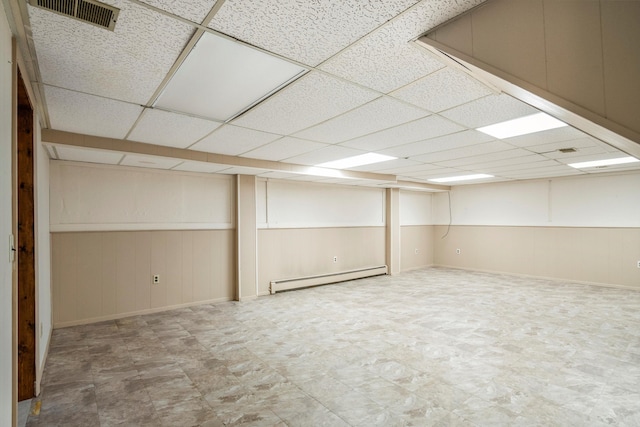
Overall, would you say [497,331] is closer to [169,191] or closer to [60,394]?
[60,394]

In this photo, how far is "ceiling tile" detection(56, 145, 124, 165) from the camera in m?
3.56

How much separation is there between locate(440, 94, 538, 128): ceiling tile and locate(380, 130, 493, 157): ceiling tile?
0.39 m

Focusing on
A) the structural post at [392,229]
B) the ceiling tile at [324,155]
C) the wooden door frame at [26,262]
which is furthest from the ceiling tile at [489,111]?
the structural post at [392,229]

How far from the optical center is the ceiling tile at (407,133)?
2.95 metres

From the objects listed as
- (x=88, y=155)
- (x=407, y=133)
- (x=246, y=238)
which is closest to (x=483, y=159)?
(x=407, y=133)

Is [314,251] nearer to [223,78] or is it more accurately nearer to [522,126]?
[522,126]

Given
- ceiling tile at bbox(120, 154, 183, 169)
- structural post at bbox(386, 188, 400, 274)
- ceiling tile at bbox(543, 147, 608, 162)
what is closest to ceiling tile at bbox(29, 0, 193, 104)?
ceiling tile at bbox(120, 154, 183, 169)

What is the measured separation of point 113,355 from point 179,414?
1496 mm

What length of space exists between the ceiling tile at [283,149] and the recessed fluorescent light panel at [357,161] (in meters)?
0.82

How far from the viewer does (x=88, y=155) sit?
12.7 ft

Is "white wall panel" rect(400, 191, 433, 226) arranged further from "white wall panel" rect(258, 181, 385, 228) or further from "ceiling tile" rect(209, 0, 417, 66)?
"ceiling tile" rect(209, 0, 417, 66)

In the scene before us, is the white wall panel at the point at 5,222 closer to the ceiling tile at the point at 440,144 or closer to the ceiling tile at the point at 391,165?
the ceiling tile at the point at 440,144

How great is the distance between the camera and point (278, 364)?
10.0 ft

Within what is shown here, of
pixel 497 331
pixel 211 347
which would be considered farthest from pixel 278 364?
pixel 497 331
